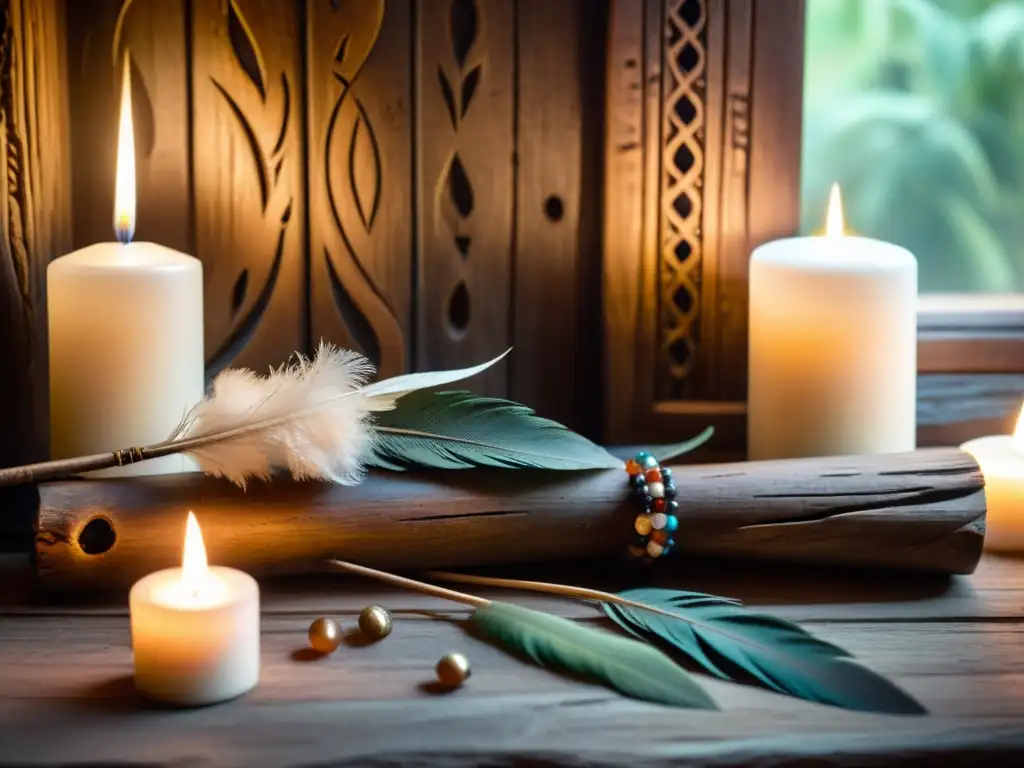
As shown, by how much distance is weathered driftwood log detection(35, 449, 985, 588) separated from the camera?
74 centimetres

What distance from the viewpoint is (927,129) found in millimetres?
1080

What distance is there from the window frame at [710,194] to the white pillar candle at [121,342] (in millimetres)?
322

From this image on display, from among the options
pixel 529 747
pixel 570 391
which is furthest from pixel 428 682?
pixel 570 391

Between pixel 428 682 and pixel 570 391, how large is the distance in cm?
38

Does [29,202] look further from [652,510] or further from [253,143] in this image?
[652,510]

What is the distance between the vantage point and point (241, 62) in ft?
3.00

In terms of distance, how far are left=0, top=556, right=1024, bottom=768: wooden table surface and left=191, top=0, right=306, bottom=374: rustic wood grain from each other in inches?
9.8

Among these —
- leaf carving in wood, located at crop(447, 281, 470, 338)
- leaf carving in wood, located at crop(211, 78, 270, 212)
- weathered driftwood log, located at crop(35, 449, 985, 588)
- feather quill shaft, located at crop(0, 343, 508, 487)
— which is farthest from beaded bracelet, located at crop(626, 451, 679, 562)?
leaf carving in wood, located at crop(211, 78, 270, 212)

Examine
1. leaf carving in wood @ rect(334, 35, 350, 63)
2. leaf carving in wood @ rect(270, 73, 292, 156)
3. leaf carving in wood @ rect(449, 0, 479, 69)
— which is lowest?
leaf carving in wood @ rect(270, 73, 292, 156)

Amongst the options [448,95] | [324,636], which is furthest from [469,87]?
[324,636]

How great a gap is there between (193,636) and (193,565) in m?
0.04

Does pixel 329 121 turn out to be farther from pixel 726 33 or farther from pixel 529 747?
pixel 529 747

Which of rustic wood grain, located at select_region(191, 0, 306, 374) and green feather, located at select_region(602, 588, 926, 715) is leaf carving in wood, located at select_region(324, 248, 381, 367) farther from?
green feather, located at select_region(602, 588, 926, 715)

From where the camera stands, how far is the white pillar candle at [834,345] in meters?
0.88
